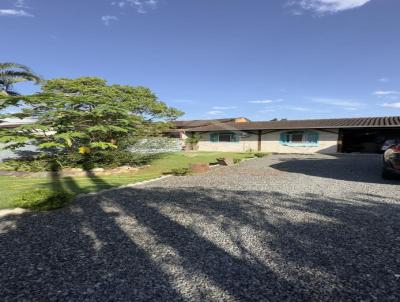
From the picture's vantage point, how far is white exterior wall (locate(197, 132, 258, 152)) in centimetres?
2878

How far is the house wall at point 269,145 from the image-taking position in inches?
982

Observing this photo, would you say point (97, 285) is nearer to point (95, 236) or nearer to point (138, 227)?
point (95, 236)

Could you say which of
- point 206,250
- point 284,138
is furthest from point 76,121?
point 284,138

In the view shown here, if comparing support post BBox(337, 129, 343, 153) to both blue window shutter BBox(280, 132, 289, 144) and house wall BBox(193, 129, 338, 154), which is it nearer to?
house wall BBox(193, 129, 338, 154)

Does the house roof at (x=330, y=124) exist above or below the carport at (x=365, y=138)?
above

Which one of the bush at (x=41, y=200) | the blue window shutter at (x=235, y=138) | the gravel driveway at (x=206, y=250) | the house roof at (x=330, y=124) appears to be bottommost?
the gravel driveway at (x=206, y=250)

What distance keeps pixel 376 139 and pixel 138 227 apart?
27.7 metres

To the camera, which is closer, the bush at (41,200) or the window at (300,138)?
the bush at (41,200)

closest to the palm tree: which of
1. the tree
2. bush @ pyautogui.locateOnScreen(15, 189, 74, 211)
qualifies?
the tree

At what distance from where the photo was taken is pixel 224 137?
30344 millimetres

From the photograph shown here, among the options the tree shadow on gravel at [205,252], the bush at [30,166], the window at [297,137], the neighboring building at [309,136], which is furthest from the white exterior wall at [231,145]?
the tree shadow on gravel at [205,252]

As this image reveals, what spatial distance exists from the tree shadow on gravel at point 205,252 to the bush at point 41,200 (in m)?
0.26

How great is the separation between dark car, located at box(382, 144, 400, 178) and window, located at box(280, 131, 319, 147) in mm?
16810

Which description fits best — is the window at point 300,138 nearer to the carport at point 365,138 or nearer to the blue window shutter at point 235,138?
the carport at point 365,138
